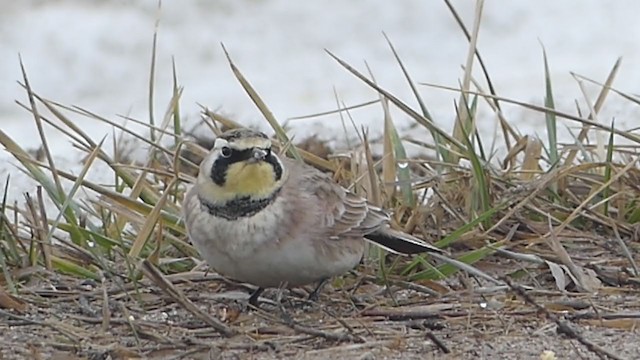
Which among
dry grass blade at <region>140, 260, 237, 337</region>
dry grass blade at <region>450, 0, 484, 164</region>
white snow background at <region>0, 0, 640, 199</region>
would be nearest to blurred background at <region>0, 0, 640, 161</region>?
white snow background at <region>0, 0, 640, 199</region>

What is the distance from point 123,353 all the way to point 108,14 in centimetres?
645

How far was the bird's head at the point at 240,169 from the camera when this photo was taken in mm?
3779

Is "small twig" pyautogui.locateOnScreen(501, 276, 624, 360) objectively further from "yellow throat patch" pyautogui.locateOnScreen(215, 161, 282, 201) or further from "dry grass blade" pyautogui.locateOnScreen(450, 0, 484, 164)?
"dry grass blade" pyautogui.locateOnScreen(450, 0, 484, 164)

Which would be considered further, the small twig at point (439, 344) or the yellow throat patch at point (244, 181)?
the yellow throat patch at point (244, 181)

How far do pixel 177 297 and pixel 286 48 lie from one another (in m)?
5.83

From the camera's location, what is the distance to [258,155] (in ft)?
12.4

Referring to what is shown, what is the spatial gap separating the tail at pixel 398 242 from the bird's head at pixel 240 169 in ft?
1.13

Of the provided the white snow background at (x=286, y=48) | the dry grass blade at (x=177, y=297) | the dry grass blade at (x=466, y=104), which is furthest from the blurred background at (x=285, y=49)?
the dry grass blade at (x=177, y=297)

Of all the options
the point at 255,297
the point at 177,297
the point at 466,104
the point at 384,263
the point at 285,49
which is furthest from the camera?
the point at 285,49

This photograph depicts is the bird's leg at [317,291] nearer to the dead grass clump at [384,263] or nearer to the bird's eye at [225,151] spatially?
the dead grass clump at [384,263]

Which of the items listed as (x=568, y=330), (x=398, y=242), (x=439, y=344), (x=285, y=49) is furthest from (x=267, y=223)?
(x=285, y=49)

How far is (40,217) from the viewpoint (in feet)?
13.9

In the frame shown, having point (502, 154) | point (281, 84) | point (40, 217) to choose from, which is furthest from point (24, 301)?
point (281, 84)

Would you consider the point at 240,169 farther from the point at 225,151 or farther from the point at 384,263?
the point at 384,263
